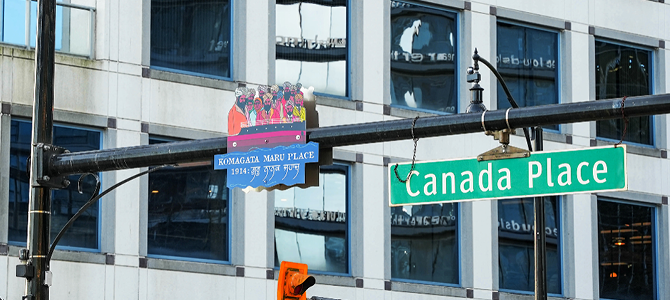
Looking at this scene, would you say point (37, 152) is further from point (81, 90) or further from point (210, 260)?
point (210, 260)

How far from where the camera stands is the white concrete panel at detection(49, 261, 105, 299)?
20516mm

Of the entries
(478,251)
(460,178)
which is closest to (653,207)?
(478,251)

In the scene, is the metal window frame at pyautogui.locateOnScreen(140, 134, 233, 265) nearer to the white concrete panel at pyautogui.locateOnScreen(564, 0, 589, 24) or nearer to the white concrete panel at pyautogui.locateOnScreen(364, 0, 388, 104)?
the white concrete panel at pyautogui.locateOnScreen(364, 0, 388, 104)

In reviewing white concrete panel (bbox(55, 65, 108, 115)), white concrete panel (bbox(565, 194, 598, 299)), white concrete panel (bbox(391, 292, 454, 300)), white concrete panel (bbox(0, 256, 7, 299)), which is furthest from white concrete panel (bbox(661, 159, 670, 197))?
white concrete panel (bbox(0, 256, 7, 299))

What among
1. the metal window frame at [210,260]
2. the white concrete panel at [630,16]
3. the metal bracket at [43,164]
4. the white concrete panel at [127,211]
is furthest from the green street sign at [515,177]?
the white concrete panel at [630,16]

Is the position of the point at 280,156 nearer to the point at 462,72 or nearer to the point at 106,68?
the point at 106,68

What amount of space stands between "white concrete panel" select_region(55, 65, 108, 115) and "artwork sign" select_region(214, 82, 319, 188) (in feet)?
33.8

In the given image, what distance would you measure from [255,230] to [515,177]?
Answer: 13.1 meters

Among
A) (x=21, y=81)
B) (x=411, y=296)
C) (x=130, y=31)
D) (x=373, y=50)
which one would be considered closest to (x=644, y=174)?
(x=411, y=296)

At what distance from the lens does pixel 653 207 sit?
28969 mm

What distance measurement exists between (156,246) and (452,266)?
23.6 feet

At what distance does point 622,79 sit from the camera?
29281mm

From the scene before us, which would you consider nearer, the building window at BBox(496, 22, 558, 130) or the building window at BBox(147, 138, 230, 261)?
the building window at BBox(147, 138, 230, 261)

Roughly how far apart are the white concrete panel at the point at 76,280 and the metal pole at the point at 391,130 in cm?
881
